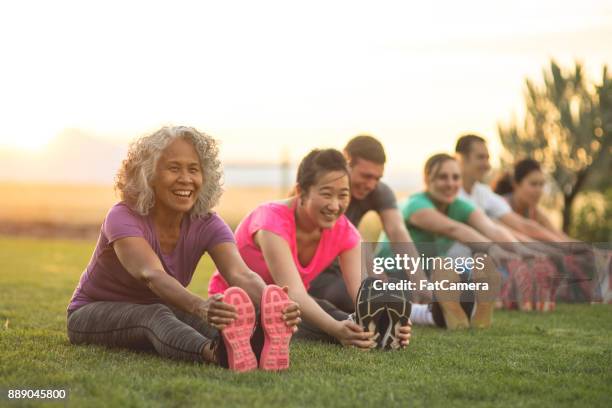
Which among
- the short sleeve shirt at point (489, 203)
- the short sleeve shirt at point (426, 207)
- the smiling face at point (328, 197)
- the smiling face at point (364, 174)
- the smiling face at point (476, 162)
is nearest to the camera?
the smiling face at point (328, 197)

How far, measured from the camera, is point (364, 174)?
582 centimetres

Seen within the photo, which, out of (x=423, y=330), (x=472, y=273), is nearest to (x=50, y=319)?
(x=423, y=330)

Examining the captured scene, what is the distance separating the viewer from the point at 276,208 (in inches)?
191

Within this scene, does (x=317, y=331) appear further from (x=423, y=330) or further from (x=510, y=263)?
(x=510, y=263)

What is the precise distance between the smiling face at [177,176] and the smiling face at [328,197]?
80 cm

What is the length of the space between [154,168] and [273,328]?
98 centimetres

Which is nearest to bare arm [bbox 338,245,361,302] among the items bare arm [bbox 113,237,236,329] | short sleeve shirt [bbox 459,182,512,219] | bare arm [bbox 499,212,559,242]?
bare arm [bbox 113,237,236,329]

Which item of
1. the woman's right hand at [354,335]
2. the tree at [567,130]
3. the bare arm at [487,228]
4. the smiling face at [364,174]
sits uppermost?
the tree at [567,130]

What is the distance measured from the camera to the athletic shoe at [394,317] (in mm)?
4414

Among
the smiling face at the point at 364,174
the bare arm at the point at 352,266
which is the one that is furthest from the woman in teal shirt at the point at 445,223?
the bare arm at the point at 352,266

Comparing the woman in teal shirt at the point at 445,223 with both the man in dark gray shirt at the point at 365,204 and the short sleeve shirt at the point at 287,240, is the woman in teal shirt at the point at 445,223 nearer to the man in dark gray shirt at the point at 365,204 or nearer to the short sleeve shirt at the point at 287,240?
the man in dark gray shirt at the point at 365,204

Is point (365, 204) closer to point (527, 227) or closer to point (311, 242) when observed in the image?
point (311, 242)

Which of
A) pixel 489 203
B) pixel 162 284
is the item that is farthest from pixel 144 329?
pixel 489 203

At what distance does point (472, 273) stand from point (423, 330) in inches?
19.2
